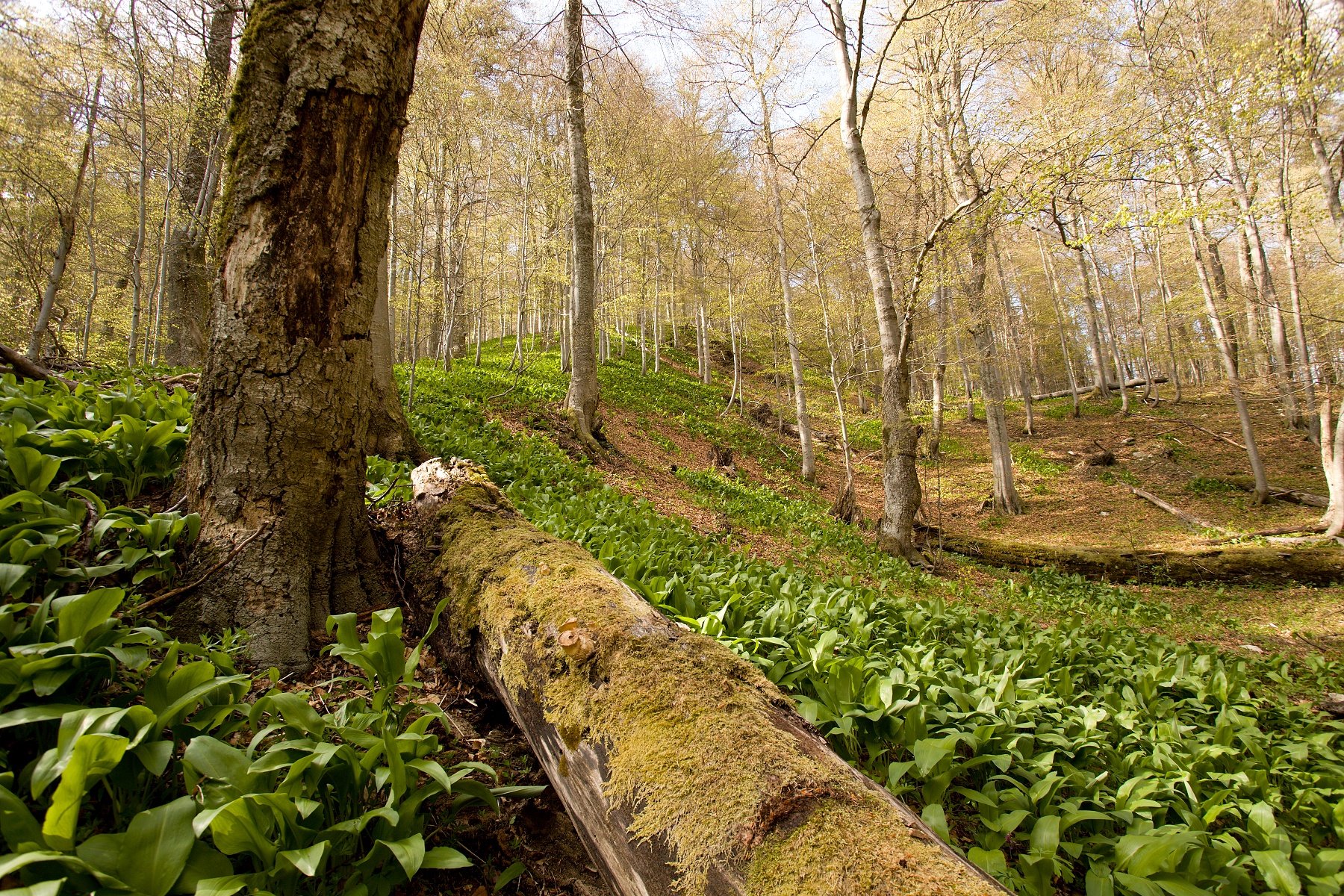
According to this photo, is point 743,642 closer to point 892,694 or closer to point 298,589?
point 892,694

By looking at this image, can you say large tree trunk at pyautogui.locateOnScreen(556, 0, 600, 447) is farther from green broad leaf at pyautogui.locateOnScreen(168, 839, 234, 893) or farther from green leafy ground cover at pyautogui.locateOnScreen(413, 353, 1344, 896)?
green broad leaf at pyautogui.locateOnScreen(168, 839, 234, 893)

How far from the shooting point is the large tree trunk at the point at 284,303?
7.78ft

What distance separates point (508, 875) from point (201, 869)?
75cm

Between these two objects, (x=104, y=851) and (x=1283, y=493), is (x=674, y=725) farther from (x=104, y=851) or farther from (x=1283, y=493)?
(x=1283, y=493)

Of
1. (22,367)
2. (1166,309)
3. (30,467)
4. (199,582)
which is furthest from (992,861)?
(1166,309)

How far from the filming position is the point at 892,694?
2.38 metres

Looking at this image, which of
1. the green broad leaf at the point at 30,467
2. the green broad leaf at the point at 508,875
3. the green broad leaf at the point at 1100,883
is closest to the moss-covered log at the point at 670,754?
the green broad leaf at the point at 508,875

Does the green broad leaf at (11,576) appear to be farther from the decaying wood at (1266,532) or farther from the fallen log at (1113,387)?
the fallen log at (1113,387)

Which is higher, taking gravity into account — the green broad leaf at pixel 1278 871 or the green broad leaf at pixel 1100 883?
the green broad leaf at pixel 1100 883

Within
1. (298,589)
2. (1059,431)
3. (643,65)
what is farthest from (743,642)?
(1059,431)

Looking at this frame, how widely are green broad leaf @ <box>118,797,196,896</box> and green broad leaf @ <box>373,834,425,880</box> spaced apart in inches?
15.4

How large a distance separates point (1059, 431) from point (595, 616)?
2140 cm

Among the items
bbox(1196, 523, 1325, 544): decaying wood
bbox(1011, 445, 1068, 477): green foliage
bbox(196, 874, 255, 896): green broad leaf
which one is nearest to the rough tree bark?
bbox(196, 874, 255, 896): green broad leaf

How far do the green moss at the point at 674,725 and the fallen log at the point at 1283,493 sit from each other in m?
13.6
